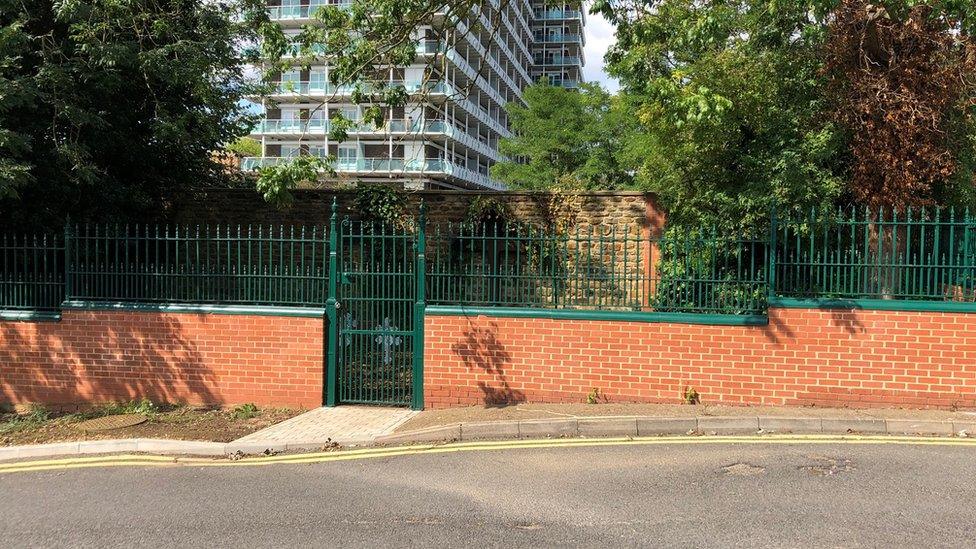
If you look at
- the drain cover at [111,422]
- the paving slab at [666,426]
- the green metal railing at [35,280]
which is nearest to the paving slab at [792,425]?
the paving slab at [666,426]

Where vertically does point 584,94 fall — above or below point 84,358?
above

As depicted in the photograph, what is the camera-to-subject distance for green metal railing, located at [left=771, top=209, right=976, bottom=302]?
7.52 m

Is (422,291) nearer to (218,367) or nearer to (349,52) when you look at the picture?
(218,367)

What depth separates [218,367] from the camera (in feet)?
29.3

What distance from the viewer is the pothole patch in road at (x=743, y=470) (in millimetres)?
5672

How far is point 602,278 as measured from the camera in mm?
8203

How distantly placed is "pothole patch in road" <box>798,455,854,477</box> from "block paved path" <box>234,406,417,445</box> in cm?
417

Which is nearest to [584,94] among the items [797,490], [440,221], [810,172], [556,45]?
[440,221]

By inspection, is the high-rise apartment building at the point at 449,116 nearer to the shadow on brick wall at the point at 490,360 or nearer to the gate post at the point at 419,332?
Result: the gate post at the point at 419,332

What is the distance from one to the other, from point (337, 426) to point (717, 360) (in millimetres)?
4428

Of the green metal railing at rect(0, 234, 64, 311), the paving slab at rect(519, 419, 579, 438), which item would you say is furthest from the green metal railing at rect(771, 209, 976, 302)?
the green metal railing at rect(0, 234, 64, 311)

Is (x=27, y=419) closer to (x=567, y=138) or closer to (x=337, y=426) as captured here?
(x=337, y=426)

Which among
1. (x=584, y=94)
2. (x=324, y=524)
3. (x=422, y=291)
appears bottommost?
(x=324, y=524)

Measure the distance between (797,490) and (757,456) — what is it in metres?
0.97
